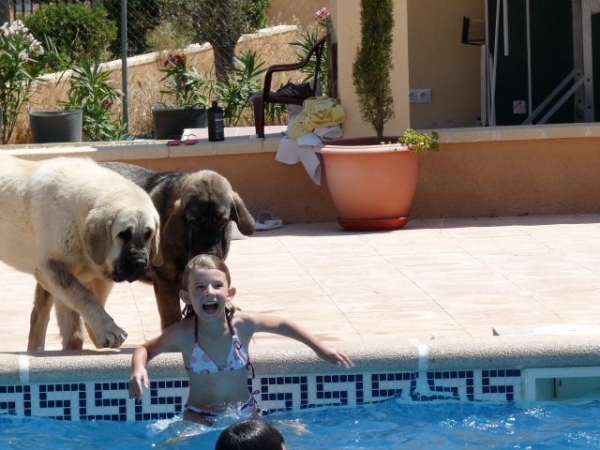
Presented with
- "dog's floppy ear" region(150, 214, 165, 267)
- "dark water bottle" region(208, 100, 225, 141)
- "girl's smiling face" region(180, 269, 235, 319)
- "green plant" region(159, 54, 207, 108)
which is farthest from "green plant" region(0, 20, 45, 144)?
"girl's smiling face" region(180, 269, 235, 319)

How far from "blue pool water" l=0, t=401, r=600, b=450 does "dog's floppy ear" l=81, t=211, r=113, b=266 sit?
2.81 ft

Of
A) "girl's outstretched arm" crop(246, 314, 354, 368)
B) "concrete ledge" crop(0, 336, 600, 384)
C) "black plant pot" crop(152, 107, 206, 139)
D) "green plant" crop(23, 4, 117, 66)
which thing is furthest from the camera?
"green plant" crop(23, 4, 117, 66)

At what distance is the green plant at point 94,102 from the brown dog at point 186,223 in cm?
699

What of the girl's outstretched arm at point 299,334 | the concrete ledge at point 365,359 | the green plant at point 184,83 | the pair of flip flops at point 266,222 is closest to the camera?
the girl's outstretched arm at point 299,334

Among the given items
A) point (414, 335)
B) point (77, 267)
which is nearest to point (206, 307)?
point (77, 267)

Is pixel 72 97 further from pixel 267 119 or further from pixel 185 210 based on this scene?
pixel 185 210

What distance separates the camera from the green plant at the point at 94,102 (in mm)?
13375

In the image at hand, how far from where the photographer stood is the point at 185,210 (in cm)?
616

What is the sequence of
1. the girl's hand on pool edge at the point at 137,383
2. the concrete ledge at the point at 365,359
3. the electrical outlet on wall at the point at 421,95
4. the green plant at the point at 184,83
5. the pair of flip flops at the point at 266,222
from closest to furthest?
the girl's hand on pool edge at the point at 137,383 < the concrete ledge at the point at 365,359 < the pair of flip flops at the point at 266,222 < the electrical outlet on wall at the point at 421,95 < the green plant at the point at 184,83

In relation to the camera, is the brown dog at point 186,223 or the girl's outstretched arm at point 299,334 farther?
the brown dog at point 186,223

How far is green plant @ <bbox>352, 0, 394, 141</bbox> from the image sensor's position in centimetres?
1047

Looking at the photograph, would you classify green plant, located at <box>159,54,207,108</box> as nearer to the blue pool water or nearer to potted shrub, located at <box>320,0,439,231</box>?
potted shrub, located at <box>320,0,439,231</box>

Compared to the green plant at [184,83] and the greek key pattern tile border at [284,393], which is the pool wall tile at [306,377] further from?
the green plant at [184,83]

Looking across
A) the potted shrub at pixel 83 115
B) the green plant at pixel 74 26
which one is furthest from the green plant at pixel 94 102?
the green plant at pixel 74 26
